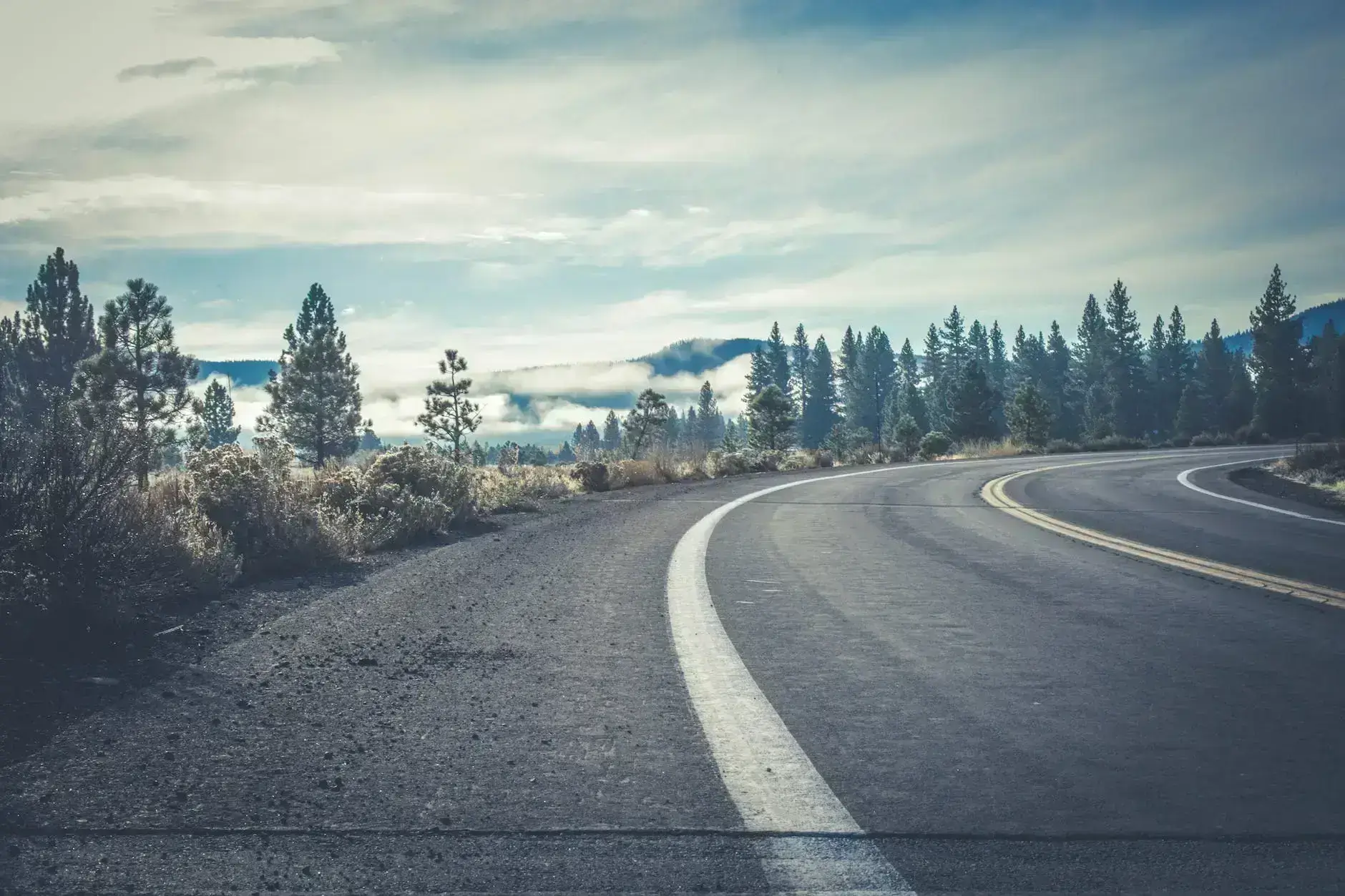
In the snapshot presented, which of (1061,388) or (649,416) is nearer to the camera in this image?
(649,416)

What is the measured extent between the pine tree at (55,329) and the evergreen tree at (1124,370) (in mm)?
98100

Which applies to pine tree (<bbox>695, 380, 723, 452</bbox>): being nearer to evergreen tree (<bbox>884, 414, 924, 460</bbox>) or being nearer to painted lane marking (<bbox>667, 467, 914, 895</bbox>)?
evergreen tree (<bbox>884, 414, 924, 460</bbox>)

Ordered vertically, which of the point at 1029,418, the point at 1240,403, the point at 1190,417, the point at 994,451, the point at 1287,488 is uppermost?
the point at 1240,403

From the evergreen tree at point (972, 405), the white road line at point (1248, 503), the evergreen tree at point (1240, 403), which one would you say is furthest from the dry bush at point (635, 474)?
the evergreen tree at point (1240, 403)

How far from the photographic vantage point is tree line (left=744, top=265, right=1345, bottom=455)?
6367 cm

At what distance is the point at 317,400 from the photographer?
175 feet

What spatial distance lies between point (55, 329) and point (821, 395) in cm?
10292

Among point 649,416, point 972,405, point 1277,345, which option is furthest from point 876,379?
point 649,416

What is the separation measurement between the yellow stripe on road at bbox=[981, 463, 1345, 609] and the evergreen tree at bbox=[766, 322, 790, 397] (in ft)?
389

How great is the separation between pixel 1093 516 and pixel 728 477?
39.2 feet

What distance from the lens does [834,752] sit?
10.3 ft

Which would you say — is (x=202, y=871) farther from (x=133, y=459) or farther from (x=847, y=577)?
(x=847, y=577)

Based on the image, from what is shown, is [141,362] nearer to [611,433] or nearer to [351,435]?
[351,435]

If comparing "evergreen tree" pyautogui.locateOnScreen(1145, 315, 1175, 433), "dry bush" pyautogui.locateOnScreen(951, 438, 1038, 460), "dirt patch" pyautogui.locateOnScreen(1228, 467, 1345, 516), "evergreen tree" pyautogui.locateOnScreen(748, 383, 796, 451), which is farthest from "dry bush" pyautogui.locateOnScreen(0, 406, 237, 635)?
"evergreen tree" pyautogui.locateOnScreen(1145, 315, 1175, 433)
